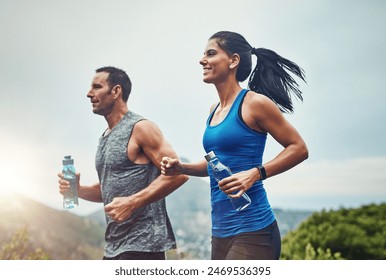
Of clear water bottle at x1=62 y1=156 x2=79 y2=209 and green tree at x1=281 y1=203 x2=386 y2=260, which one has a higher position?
clear water bottle at x1=62 y1=156 x2=79 y2=209

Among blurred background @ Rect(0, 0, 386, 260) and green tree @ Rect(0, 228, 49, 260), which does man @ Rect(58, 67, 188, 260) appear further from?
green tree @ Rect(0, 228, 49, 260)

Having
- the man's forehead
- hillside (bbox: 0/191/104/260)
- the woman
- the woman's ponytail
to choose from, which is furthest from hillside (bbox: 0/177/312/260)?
the man's forehead

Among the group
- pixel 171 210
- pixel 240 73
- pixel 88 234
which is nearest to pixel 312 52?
pixel 240 73

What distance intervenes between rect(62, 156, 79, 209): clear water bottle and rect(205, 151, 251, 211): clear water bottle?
49.1 inches

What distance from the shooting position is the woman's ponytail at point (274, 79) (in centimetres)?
439

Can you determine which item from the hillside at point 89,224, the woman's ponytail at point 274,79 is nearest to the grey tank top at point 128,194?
the hillside at point 89,224

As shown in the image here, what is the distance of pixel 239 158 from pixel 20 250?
7.16 ft

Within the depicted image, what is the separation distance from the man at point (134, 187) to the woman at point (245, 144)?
0.23m

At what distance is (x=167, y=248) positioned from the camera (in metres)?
4.54

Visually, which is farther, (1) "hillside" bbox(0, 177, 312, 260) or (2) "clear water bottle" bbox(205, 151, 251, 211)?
(1) "hillside" bbox(0, 177, 312, 260)

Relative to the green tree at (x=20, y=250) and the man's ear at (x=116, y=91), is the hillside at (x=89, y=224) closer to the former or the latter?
the green tree at (x=20, y=250)

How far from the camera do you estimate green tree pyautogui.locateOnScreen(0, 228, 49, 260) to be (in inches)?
205
